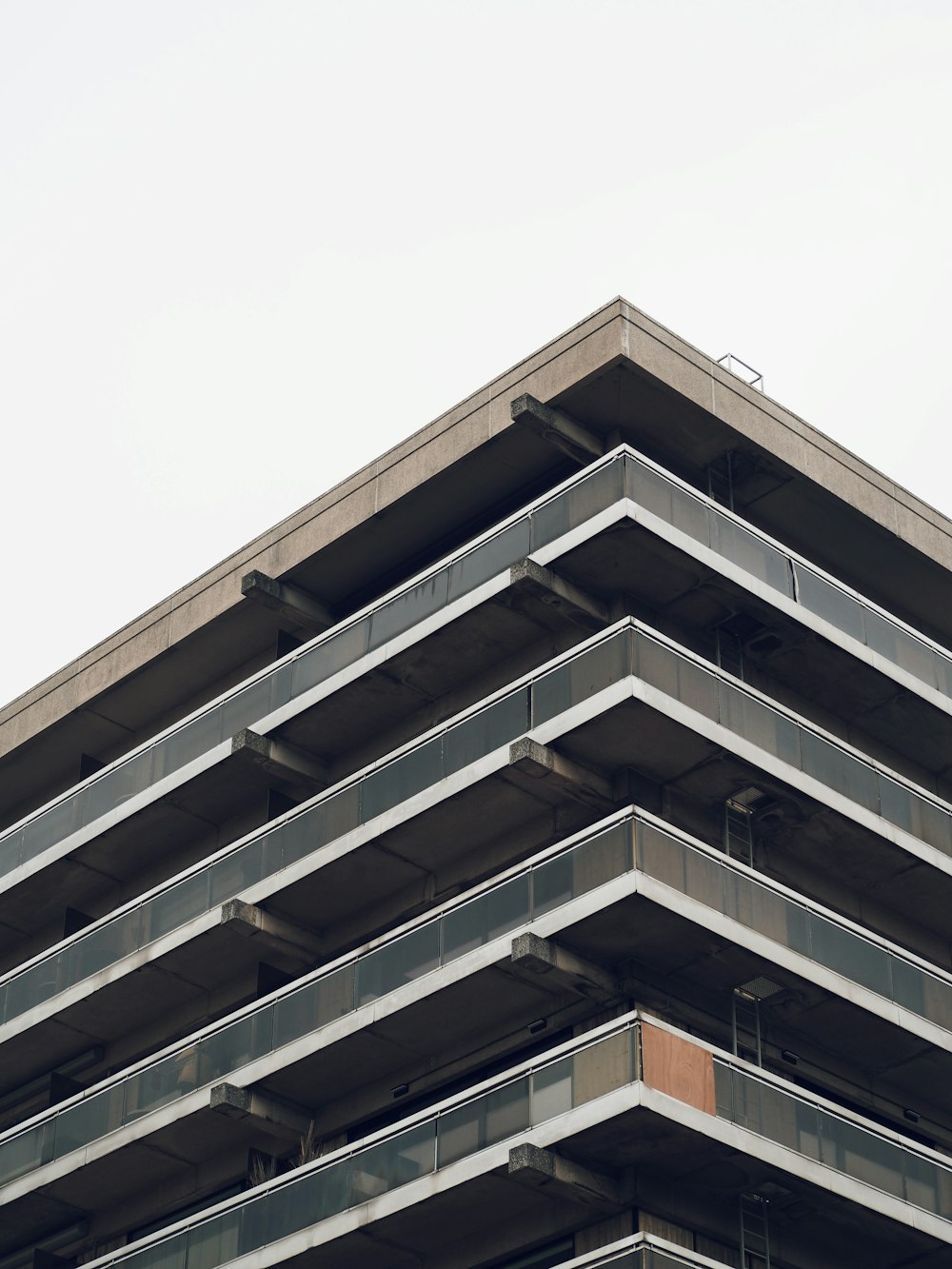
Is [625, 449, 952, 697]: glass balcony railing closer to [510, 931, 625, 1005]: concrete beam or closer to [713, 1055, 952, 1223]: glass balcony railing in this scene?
[510, 931, 625, 1005]: concrete beam

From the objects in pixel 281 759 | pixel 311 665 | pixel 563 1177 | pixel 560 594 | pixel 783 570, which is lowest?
pixel 563 1177

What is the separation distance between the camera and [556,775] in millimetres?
34031

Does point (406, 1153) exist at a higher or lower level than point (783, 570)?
lower

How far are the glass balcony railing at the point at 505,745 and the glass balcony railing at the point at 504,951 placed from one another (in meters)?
2.29

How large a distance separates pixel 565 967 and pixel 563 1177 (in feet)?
10.0

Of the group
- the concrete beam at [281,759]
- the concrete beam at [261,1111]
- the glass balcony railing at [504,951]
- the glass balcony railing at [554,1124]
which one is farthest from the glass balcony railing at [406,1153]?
the concrete beam at [281,759]

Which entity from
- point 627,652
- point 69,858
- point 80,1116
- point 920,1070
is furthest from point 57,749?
point 920,1070

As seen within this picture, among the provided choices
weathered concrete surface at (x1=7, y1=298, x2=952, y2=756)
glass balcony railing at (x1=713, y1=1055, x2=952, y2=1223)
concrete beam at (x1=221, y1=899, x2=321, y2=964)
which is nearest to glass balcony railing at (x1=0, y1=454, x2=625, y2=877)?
weathered concrete surface at (x1=7, y1=298, x2=952, y2=756)

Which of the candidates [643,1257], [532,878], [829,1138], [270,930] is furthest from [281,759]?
[643,1257]

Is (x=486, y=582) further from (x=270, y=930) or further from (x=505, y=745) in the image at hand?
(x=270, y=930)

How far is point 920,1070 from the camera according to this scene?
35.7m

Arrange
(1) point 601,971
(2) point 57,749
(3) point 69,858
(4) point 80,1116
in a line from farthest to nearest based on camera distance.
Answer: (2) point 57,749
(3) point 69,858
(4) point 80,1116
(1) point 601,971

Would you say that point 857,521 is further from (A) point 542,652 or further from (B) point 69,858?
(B) point 69,858

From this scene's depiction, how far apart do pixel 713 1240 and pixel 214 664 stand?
16150 mm
